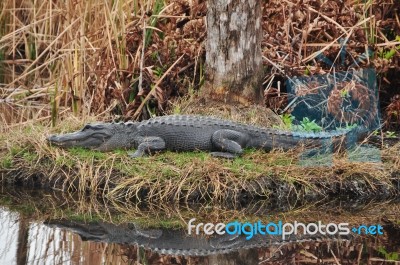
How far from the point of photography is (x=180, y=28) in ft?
35.0

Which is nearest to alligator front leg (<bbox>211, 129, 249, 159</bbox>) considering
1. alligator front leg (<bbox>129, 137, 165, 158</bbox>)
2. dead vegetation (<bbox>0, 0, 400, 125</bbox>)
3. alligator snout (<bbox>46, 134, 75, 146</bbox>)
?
alligator front leg (<bbox>129, 137, 165, 158</bbox>)

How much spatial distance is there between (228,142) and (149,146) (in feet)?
2.37

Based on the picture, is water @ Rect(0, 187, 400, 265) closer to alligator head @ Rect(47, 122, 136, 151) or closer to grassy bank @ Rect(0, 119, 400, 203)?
grassy bank @ Rect(0, 119, 400, 203)

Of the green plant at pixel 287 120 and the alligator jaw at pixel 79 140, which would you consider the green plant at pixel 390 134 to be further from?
the alligator jaw at pixel 79 140

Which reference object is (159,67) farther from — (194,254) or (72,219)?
(194,254)

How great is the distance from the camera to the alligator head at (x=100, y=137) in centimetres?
862

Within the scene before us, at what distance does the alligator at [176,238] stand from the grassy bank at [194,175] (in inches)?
28.8

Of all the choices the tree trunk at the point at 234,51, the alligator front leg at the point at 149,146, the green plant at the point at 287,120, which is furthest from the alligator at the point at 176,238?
the tree trunk at the point at 234,51

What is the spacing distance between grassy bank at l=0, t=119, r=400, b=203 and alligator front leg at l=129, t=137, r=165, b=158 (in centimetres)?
10

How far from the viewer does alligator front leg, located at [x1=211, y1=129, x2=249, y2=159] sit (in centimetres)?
841

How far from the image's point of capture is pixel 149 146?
8547mm

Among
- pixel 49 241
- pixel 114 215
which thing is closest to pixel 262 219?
pixel 114 215

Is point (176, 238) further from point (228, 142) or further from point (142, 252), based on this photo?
point (228, 142)

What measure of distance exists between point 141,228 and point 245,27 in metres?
2.78
